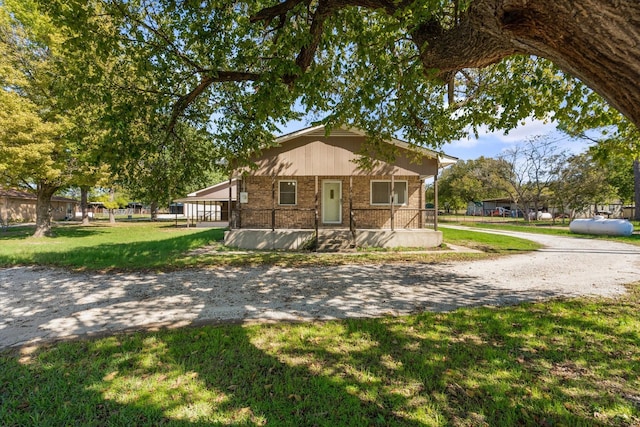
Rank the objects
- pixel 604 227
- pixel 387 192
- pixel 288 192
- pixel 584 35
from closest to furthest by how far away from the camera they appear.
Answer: pixel 584 35 → pixel 288 192 → pixel 387 192 → pixel 604 227

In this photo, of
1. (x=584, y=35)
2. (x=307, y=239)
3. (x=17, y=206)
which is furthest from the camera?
(x=17, y=206)

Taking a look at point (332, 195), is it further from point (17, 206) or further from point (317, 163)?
point (17, 206)

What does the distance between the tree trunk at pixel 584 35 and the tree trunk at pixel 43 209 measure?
2284 cm

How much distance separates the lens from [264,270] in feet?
26.6

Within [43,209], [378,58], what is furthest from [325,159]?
[43,209]

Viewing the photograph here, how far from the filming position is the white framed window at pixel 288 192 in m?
14.8

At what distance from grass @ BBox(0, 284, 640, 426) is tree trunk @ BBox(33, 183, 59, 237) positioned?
19.2m

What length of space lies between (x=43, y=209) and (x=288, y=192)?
51.5ft

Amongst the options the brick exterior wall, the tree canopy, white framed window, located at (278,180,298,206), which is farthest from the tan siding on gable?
the tree canopy

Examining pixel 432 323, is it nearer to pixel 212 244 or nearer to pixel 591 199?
pixel 212 244

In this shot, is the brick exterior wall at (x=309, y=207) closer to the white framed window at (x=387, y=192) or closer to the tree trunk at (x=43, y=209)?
the white framed window at (x=387, y=192)

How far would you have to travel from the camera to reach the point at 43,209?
18000mm

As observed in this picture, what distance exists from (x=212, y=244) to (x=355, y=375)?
1146 centimetres

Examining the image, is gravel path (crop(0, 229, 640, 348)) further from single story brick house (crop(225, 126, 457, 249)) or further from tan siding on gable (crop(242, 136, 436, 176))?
single story brick house (crop(225, 126, 457, 249))
